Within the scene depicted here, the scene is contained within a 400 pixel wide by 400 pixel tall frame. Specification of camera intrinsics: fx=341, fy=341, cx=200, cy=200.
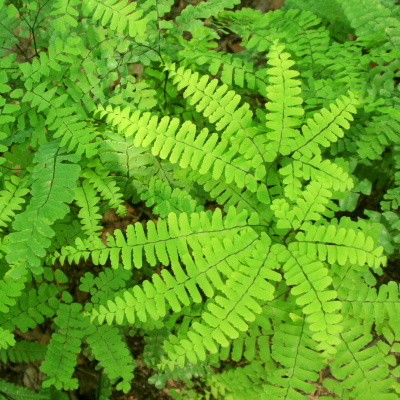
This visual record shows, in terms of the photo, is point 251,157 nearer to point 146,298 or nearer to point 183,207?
point 183,207

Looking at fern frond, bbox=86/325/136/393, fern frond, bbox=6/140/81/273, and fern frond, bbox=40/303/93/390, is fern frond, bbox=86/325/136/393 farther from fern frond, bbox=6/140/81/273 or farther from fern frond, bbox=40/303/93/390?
fern frond, bbox=6/140/81/273

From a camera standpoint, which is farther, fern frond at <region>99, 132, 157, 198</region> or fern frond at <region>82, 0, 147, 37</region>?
fern frond at <region>99, 132, 157, 198</region>

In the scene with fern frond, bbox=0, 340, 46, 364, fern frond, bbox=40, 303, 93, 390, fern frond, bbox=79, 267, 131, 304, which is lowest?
fern frond, bbox=0, 340, 46, 364

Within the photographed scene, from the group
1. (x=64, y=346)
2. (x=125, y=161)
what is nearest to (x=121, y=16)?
(x=125, y=161)

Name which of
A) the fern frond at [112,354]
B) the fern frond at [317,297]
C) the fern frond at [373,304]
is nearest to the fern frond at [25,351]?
the fern frond at [112,354]

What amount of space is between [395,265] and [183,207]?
5.45ft

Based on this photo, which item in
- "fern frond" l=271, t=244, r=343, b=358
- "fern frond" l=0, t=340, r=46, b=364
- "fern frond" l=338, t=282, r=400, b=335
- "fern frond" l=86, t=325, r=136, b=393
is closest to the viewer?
"fern frond" l=271, t=244, r=343, b=358

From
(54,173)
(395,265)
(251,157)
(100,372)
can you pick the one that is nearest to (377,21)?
(251,157)

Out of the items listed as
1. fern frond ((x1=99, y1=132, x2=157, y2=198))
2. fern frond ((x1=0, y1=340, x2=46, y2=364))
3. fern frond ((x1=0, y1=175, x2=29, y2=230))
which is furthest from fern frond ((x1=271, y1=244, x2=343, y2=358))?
fern frond ((x1=0, y1=340, x2=46, y2=364))

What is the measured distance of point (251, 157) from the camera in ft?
6.06

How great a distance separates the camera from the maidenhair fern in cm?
161

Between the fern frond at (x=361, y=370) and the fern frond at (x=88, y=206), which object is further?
the fern frond at (x=88, y=206)

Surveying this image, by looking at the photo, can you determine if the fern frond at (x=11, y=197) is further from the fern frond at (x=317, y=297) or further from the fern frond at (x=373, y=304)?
the fern frond at (x=373, y=304)

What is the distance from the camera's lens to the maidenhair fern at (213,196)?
63.2 inches
